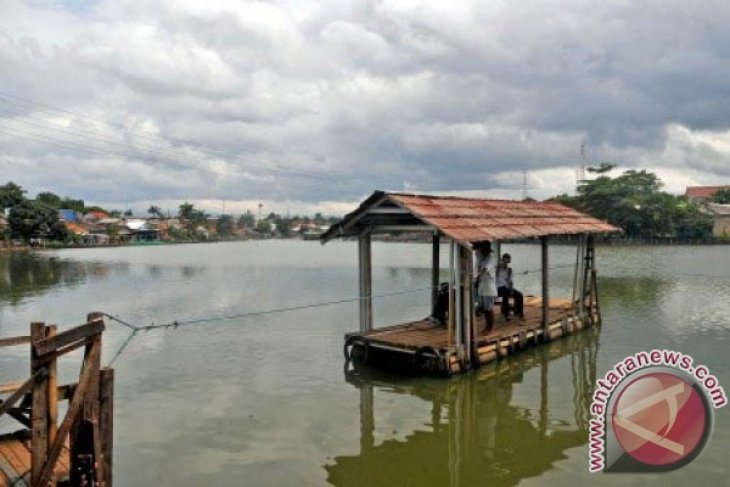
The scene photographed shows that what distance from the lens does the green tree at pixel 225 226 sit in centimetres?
13325

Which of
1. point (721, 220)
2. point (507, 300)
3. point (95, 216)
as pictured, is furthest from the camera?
point (95, 216)

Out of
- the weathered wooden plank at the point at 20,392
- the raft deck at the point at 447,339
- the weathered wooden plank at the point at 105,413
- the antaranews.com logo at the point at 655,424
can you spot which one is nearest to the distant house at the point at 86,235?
the raft deck at the point at 447,339

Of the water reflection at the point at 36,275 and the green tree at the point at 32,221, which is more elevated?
the green tree at the point at 32,221

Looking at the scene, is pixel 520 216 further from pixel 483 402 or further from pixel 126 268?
pixel 126 268

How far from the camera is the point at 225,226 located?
137 metres

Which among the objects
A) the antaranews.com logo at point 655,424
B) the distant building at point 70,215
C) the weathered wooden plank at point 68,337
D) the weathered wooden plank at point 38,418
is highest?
the distant building at point 70,215

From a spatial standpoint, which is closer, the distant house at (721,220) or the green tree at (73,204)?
the distant house at (721,220)

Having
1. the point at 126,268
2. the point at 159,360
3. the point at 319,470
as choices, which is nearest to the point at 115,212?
the point at 126,268

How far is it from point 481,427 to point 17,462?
637 centimetres

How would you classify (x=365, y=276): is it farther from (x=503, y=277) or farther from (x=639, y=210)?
(x=639, y=210)

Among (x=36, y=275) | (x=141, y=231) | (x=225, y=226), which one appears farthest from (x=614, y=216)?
(x=225, y=226)

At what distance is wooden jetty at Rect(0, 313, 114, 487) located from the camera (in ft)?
17.6

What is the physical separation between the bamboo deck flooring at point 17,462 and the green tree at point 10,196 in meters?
71.6

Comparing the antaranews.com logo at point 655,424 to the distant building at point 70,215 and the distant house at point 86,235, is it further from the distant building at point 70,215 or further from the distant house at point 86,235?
the distant building at point 70,215
